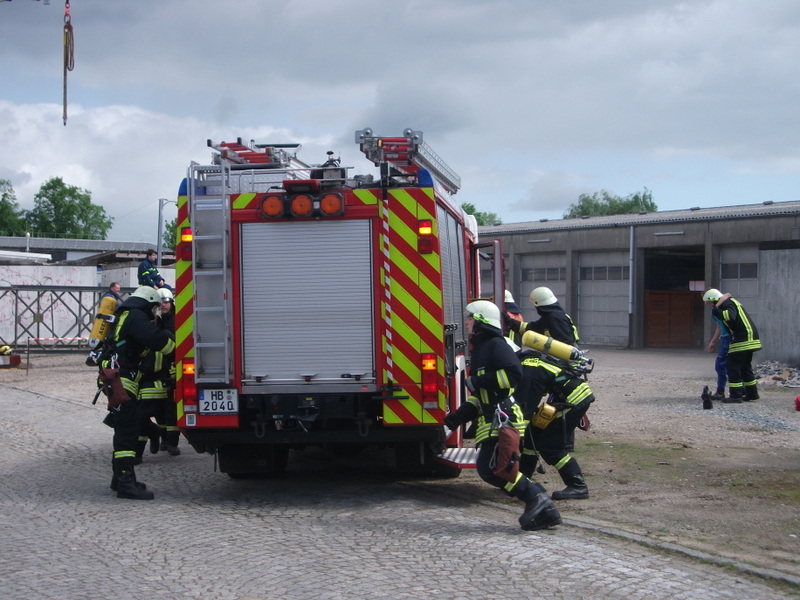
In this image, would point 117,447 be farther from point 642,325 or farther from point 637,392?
point 642,325

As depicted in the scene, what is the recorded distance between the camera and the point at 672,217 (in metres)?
31.7

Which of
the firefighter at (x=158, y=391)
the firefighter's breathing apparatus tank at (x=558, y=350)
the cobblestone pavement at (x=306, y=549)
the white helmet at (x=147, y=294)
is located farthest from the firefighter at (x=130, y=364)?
the firefighter's breathing apparatus tank at (x=558, y=350)

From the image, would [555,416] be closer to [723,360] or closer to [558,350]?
[558,350]

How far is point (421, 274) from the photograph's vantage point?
762 cm

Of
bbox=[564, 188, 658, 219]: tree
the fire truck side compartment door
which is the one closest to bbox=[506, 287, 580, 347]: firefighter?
the fire truck side compartment door

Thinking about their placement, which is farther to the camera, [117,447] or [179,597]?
[117,447]

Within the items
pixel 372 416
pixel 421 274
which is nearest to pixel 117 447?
pixel 372 416

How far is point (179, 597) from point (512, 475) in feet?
8.61

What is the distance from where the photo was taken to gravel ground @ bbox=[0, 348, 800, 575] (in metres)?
6.56

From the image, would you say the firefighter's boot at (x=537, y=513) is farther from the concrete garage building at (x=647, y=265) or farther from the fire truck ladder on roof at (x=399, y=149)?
the concrete garage building at (x=647, y=265)

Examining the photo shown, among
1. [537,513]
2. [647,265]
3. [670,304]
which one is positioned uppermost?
[647,265]

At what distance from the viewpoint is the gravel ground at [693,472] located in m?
6.56

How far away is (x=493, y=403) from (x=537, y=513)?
905mm

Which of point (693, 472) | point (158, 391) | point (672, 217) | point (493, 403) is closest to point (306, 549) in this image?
point (493, 403)
